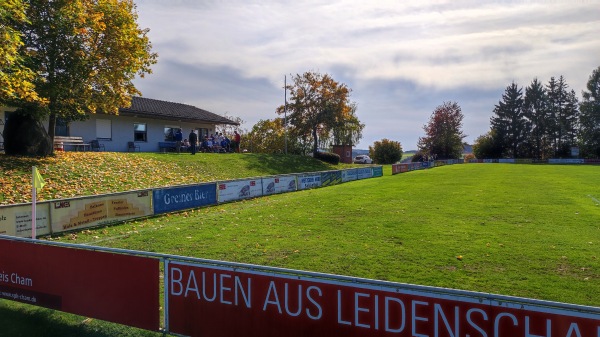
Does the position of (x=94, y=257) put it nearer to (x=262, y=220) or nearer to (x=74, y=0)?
(x=262, y=220)

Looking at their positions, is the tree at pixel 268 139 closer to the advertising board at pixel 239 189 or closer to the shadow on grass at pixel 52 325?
the advertising board at pixel 239 189

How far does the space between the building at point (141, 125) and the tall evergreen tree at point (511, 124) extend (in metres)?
70.0

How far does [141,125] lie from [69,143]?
793 centimetres

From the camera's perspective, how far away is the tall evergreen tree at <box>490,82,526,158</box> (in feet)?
297

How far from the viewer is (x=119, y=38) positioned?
860 inches

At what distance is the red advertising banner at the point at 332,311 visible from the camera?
353 cm

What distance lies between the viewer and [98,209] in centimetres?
1355

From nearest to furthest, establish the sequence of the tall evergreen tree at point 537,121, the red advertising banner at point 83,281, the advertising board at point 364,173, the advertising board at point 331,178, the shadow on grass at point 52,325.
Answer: the red advertising banner at point 83,281
the shadow on grass at point 52,325
the advertising board at point 331,178
the advertising board at point 364,173
the tall evergreen tree at point 537,121

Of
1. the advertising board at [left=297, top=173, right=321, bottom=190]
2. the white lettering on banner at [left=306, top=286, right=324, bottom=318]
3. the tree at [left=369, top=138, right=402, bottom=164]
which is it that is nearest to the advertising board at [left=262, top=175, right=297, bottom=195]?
the advertising board at [left=297, top=173, right=321, bottom=190]

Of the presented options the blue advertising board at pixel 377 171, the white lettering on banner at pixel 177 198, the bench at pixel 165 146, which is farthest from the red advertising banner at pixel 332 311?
the blue advertising board at pixel 377 171

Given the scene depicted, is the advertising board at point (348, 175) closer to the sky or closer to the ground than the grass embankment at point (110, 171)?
closer to the ground

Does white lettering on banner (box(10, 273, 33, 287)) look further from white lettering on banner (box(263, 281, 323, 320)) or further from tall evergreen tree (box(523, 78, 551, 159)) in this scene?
tall evergreen tree (box(523, 78, 551, 159))

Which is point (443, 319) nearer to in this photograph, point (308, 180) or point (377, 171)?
point (308, 180)

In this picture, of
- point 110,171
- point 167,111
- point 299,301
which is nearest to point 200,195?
point 110,171
